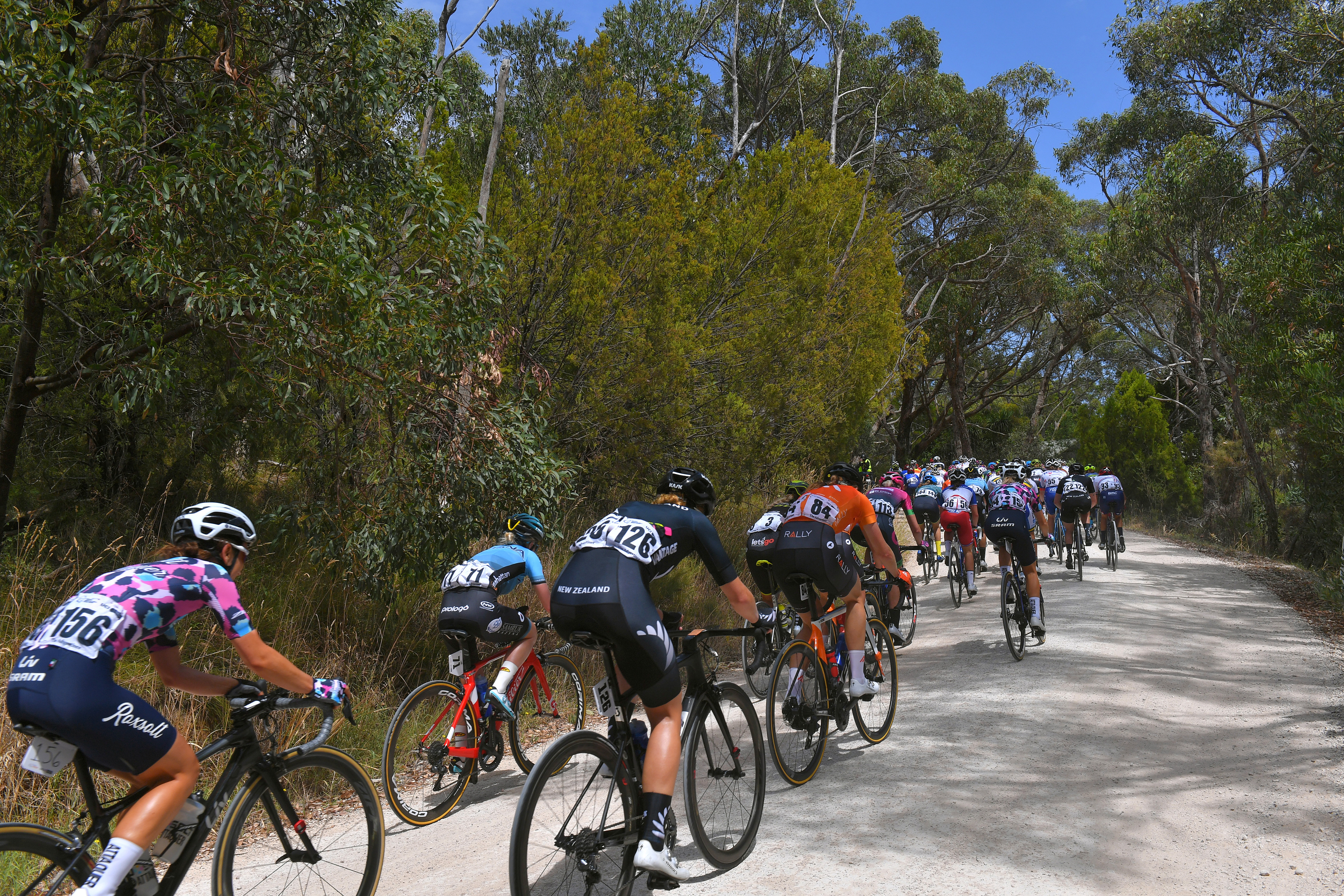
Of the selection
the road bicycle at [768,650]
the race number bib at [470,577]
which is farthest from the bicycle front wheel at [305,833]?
the road bicycle at [768,650]

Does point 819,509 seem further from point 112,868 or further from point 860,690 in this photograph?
point 112,868

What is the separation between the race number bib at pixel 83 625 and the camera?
10.4ft

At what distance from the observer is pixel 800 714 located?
596cm

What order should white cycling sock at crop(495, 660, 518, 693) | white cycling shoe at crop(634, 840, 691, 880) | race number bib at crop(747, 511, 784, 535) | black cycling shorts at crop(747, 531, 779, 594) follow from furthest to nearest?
1. race number bib at crop(747, 511, 784, 535)
2. black cycling shorts at crop(747, 531, 779, 594)
3. white cycling sock at crop(495, 660, 518, 693)
4. white cycling shoe at crop(634, 840, 691, 880)

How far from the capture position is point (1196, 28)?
23.3 metres

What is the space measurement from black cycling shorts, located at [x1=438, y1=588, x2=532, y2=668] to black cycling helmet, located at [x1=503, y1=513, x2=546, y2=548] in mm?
621

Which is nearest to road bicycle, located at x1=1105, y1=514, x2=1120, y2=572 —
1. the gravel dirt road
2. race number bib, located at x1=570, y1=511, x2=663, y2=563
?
the gravel dirt road

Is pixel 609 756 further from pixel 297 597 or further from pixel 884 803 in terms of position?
pixel 297 597

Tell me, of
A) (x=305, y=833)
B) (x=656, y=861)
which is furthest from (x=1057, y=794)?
(x=305, y=833)

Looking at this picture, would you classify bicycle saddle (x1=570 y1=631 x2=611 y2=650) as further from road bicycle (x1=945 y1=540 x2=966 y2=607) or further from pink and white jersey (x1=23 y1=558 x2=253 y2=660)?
road bicycle (x1=945 y1=540 x2=966 y2=607)

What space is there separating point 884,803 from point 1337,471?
20.0m

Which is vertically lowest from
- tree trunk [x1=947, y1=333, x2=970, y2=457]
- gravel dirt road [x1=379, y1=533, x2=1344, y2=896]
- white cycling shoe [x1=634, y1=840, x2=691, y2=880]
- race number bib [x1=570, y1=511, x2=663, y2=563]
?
gravel dirt road [x1=379, y1=533, x2=1344, y2=896]

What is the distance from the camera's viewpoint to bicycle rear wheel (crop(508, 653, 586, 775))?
6.52m

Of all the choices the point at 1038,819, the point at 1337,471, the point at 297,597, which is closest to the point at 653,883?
the point at 1038,819
